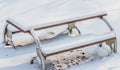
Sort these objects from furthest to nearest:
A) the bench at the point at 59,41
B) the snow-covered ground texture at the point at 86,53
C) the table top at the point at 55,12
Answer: the table top at the point at 55,12 < the snow-covered ground texture at the point at 86,53 < the bench at the point at 59,41

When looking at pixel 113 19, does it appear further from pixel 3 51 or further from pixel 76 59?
pixel 3 51

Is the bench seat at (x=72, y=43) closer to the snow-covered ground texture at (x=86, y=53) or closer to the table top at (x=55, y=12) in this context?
the snow-covered ground texture at (x=86, y=53)

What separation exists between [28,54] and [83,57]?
32.4 inches

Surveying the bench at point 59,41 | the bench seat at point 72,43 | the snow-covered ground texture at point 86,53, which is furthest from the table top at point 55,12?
the bench seat at point 72,43

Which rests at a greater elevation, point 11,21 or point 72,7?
point 11,21

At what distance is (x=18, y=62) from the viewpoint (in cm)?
480

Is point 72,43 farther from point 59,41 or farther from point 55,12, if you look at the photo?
point 55,12

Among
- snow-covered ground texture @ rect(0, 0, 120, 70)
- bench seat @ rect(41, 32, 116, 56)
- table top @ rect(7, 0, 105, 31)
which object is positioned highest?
bench seat @ rect(41, 32, 116, 56)

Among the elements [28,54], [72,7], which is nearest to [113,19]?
[72,7]

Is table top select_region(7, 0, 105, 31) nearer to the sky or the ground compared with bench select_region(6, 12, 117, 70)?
nearer to the ground

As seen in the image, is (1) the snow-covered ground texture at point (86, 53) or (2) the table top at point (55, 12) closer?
(1) the snow-covered ground texture at point (86, 53)

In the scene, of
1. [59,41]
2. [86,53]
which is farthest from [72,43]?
[86,53]

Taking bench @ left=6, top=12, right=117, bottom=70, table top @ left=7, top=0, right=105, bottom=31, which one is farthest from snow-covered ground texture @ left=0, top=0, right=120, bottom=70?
bench @ left=6, top=12, right=117, bottom=70

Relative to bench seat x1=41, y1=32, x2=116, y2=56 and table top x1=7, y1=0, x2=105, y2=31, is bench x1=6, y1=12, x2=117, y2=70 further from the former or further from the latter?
table top x1=7, y1=0, x2=105, y2=31
